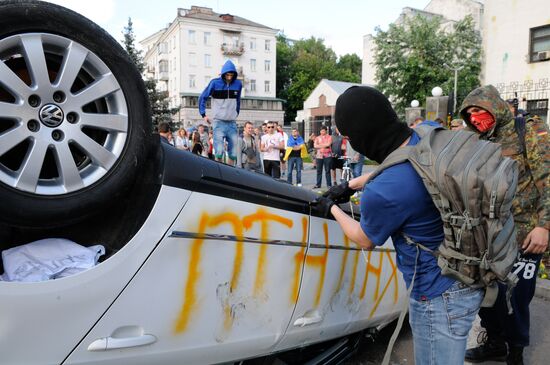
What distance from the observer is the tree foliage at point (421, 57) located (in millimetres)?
29688

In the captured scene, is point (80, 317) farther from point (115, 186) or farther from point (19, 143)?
point (19, 143)

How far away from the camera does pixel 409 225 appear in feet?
6.57

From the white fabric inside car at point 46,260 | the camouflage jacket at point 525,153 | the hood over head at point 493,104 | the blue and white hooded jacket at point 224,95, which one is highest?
the blue and white hooded jacket at point 224,95

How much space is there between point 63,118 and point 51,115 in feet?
0.13

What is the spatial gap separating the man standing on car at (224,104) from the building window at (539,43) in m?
18.6

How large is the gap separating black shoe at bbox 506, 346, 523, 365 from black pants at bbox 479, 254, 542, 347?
4cm

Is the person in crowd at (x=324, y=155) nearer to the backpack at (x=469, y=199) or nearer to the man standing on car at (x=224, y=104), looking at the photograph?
the man standing on car at (x=224, y=104)

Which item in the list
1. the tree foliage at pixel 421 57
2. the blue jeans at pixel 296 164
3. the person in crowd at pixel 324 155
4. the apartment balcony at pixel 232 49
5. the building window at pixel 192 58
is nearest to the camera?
the blue jeans at pixel 296 164

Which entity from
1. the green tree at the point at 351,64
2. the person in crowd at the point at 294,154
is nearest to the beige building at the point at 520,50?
the person in crowd at the point at 294,154

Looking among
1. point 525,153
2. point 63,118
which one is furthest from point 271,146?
point 63,118

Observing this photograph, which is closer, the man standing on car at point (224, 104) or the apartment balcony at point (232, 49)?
the man standing on car at point (224, 104)

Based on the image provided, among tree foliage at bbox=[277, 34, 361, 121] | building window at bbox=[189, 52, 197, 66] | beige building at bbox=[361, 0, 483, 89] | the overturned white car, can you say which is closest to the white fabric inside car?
the overturned white car

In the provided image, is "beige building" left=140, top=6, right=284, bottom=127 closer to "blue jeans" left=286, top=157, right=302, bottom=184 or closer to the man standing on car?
"blue jeans" left=286, top=157, right=302, bottom=184

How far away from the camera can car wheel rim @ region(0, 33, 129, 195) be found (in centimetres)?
150
